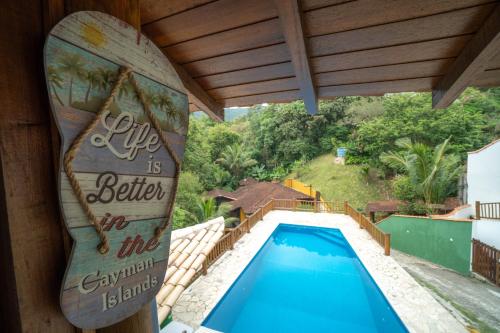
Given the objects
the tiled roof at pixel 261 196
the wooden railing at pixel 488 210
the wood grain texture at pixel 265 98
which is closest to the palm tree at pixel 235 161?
the tiled roof at pixel 261 196

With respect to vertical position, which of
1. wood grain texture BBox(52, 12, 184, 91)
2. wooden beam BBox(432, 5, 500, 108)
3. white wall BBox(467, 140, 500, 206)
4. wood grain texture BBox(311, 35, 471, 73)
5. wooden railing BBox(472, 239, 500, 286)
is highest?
wood grain texture BBox(311, 35, 471, 73)

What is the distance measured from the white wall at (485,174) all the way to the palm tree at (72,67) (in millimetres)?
10552

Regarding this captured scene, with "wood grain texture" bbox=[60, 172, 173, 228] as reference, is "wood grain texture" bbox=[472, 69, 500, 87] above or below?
above

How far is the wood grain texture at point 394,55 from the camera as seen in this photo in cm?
100

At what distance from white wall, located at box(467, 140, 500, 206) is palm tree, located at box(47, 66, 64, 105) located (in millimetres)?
10590

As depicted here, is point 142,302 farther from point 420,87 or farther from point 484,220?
point 484,220

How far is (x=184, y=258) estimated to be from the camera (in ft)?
10.8

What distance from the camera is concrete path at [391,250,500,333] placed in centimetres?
374

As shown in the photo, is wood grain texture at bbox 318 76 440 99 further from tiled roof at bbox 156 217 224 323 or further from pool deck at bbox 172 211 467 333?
pool deck at bbox 172 211 467 333

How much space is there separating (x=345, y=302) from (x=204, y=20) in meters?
5.65

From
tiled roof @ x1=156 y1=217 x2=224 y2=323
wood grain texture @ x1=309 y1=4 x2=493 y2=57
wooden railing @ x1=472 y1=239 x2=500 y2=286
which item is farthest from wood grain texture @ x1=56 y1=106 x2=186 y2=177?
wooden railing @ x1=472 y1=239 x2=500 y2=286

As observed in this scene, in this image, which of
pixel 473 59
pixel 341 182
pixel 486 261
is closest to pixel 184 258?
pixel 473 59

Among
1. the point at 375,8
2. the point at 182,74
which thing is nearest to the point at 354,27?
the point at 375,8

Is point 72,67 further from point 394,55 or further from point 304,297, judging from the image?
point 304,297
